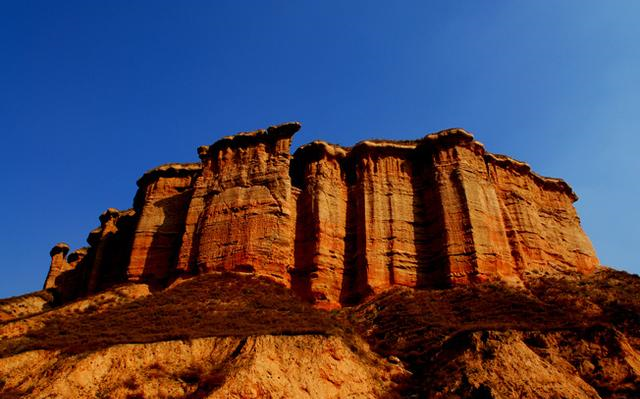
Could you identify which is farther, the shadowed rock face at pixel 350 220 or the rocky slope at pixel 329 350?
the shadowed rock face at pixel 350 220

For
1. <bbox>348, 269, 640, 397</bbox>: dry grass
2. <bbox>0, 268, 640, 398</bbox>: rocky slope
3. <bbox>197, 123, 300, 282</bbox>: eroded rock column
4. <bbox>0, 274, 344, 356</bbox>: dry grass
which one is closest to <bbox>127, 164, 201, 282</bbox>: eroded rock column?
<bbox>197, 123, 300, 282</bbox>: eroded rock column

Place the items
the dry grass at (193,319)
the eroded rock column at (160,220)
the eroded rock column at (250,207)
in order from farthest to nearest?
1. the eroded rock column at (160,220)
2. the eroded rock column at (250,207)
3. the dry grass at (193,319)

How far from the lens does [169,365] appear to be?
23984 mm

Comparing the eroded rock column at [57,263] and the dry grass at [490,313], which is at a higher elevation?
the eroded rock column at [57,263]

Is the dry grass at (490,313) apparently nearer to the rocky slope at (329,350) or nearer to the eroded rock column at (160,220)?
the rocky slope at (329,350)

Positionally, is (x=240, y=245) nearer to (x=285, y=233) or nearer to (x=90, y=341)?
(x=285, y=233)

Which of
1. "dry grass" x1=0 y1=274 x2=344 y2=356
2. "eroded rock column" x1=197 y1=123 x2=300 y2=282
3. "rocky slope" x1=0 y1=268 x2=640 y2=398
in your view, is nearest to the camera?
"rocky slope" x1=0 y1=268 x2=640 y2=398

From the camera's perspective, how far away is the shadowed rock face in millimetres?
38781

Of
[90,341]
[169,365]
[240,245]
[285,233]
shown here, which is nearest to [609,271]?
[285,233]

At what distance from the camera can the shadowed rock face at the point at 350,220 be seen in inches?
1527

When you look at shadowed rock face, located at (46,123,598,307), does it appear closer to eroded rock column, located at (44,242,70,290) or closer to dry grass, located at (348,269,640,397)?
dry grass, located at (348,269,640,397)

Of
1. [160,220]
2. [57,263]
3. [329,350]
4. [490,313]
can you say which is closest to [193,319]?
[329,350]

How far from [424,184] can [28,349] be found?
29.2 meters

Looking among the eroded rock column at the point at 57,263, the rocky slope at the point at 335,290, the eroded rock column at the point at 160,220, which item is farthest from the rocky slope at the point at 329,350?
the eroded rock column at the point at 57,263
